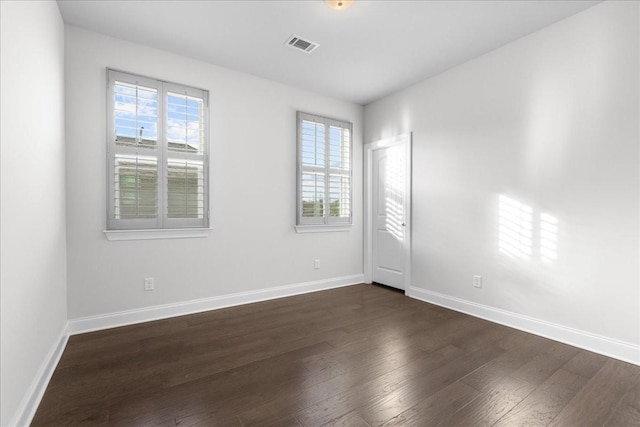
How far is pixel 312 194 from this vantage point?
4.20m

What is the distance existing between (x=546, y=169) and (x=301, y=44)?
8.42ft

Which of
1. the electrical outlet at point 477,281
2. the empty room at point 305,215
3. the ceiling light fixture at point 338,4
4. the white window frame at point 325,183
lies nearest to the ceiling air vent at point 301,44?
the empty room at point 305,215

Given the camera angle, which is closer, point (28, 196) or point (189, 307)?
point (28, 196)

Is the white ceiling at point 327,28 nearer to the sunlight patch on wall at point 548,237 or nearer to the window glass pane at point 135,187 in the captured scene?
the window glass pane at point 135,187

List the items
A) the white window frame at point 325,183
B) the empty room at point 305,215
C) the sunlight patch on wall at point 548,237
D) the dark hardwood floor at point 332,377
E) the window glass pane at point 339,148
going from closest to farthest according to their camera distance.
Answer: the dark hardwood floor at point 332,377 → the empty room at point 305,215 → the sunlight patch on wall at point 548,237 → the white window frame at point 325,183 → the window glass pane at point 339,148

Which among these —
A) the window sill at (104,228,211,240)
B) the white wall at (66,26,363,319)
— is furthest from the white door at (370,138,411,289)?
the window sill at (104,228,211,240)

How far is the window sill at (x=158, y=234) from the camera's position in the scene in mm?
2891

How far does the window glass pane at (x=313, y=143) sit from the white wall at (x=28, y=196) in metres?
2.52

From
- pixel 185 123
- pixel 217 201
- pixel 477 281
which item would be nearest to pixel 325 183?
pixel 217 201

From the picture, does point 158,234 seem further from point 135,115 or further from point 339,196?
point 339,196

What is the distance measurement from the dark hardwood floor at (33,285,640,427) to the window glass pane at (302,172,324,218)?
5.23 feet

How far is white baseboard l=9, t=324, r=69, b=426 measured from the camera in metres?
1.52

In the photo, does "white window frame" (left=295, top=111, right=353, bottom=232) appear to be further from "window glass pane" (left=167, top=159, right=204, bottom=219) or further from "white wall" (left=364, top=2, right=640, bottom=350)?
"window glass pane" (left=167, top=159, right=204, bottom=219)

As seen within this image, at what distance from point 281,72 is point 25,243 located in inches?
115
